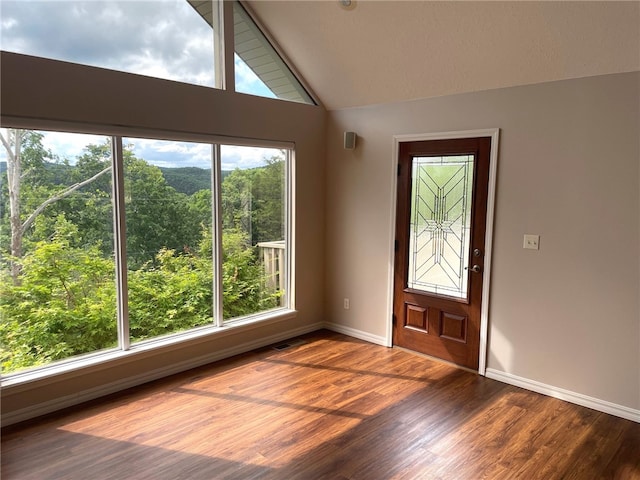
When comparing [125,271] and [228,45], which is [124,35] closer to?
[228,45]

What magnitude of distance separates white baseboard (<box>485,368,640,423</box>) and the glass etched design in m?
0.71

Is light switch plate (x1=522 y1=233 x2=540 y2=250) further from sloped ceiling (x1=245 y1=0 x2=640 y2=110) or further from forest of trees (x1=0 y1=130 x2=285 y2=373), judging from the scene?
forest of trees (x1=0 y1=130 x2=285 y2=373)

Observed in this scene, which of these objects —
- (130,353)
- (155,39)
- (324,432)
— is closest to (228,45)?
(155,39)

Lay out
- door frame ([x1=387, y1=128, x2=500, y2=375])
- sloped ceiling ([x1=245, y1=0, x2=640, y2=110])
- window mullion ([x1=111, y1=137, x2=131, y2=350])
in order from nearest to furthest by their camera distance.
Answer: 1. sloped ceiling ([x1=245, y1=0, x2=640, y2=110])
2. window mullion ([x1=111, y1=137, x2=131, y2=350])
3. door frame ([x1=387, y1=128, x2=500, y2=375])

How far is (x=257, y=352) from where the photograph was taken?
417cm

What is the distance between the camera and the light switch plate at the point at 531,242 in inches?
132

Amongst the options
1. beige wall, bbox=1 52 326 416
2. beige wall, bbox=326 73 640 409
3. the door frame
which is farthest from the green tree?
beige wall, bbox=326 73 640 409

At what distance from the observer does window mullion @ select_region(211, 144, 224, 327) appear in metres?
3.84

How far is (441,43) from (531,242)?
5.45 ft

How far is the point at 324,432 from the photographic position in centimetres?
282

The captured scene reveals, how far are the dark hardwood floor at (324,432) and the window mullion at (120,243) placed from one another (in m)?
0.49

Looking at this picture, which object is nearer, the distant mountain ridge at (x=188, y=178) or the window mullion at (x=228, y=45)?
the distant mountain ridge at (x=188, y=178)

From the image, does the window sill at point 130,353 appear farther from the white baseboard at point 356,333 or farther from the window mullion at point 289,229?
the white baseboard at point 356,333

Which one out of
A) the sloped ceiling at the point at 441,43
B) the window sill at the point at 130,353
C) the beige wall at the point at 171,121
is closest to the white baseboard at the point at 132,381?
the beige wall at the point at 171,121
